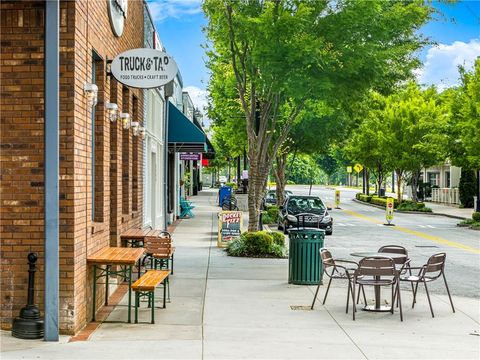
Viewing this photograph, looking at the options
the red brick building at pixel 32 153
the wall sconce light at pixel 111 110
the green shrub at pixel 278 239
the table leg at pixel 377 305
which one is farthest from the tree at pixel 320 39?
the red brick building at pixel 32 153

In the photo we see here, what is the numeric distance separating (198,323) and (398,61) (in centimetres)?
1136

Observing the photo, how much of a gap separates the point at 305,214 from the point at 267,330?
1671cm

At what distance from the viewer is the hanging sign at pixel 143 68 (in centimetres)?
1012

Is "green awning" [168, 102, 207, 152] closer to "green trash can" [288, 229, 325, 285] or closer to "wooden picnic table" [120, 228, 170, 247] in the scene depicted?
"wooden picnic table" [120, 228, 170, 247]

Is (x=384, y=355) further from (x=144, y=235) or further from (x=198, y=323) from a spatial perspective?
(x=144, y=235)

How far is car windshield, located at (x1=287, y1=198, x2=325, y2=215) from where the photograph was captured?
26453 millimetres

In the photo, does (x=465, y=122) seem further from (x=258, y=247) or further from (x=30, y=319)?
(x=30, y=319)

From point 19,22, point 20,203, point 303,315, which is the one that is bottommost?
point 303,315

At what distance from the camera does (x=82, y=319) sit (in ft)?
28.7

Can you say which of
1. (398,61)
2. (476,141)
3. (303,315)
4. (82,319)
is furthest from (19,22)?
(476,141)

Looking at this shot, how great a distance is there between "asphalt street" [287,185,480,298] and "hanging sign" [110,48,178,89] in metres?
6.61

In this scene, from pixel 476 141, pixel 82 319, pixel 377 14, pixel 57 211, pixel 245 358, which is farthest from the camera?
pixel 476 141

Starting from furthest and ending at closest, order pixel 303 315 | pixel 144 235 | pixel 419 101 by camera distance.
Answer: pixel 419 101 → pixel 144 235 → pixel 303 315

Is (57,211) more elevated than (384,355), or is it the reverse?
(57,211)
